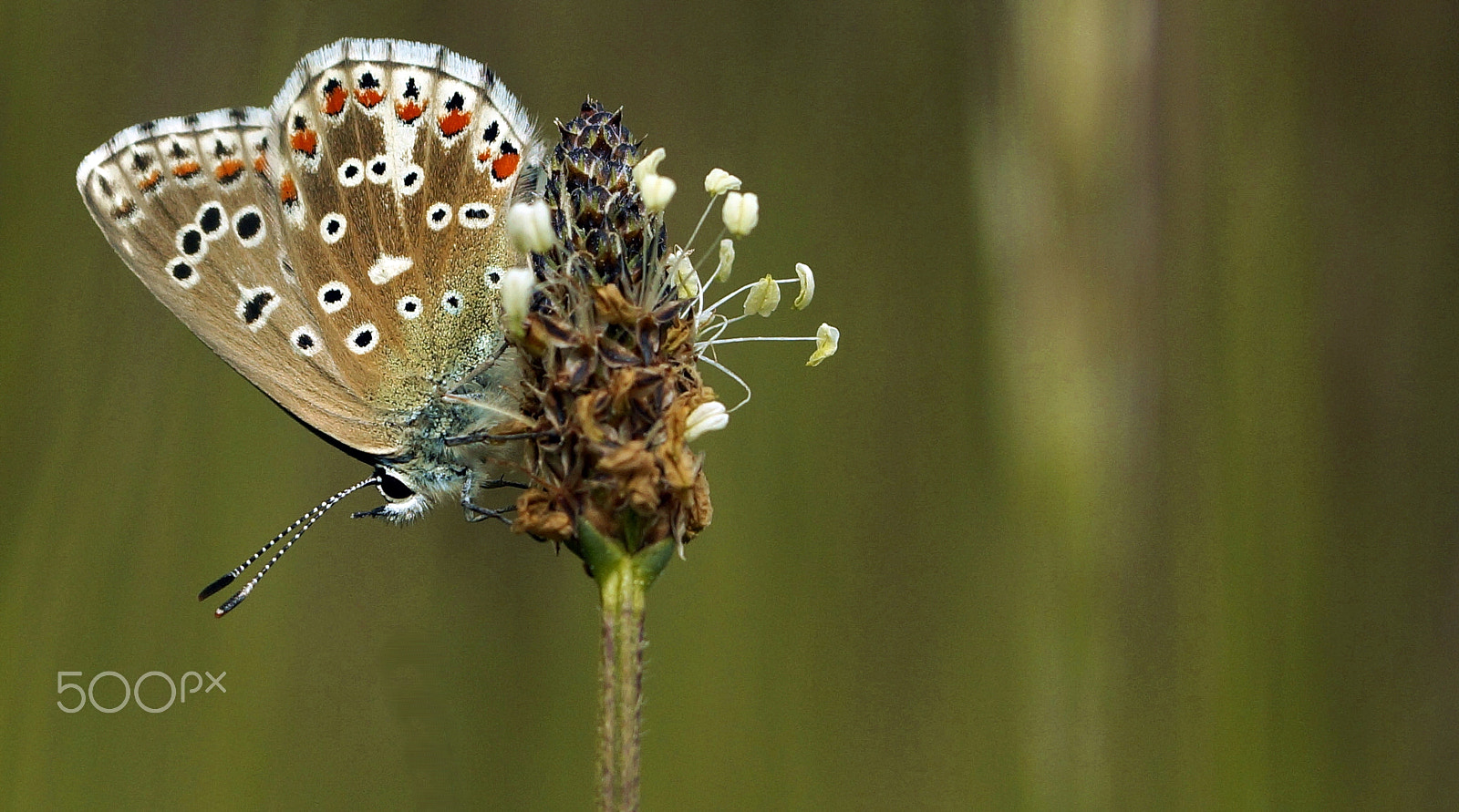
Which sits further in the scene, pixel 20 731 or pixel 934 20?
pixel 934 20

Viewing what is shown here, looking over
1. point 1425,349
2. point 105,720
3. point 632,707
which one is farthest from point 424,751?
point 1425,349

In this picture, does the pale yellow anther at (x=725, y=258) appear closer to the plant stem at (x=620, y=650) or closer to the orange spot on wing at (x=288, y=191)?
the plant stem at (x=620, y=650)

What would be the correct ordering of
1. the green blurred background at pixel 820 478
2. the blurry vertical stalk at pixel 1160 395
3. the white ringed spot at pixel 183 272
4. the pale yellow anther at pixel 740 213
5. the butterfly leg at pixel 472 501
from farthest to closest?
the green blurred background at pixel 820 478 < the white ringed spot at pixel 183 272 < the butterfly leg at pixel 472 501 < the blurry vertical stalk at pixel 1160 395 < the pale yellow anther at pixel 740 213

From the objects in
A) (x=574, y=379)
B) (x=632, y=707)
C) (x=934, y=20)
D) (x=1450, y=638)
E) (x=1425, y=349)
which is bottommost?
(x=1450, y=638)

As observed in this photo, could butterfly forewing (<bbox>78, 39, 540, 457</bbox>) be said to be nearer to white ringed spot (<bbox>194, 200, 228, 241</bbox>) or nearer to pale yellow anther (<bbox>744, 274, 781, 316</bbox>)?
white ringed spot (<bbox>194, 200, 228, 241</bbox>)

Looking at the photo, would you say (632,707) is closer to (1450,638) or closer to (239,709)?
(239,709)

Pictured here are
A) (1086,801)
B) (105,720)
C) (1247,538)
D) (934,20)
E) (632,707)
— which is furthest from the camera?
(934,20)

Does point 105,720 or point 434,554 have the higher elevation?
point 434,554

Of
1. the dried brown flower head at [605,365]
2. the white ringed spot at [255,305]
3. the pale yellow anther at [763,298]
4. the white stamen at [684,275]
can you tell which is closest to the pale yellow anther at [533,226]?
the dried brown flower head at [605,365]
